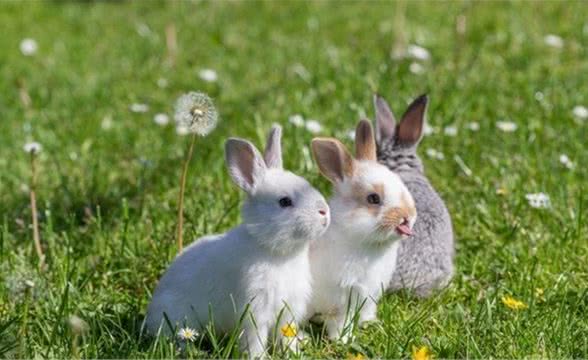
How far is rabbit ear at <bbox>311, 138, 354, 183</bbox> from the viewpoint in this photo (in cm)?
349

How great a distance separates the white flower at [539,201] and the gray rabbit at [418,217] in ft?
1.76

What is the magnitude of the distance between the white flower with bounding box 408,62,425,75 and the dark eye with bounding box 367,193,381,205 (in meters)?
3.12

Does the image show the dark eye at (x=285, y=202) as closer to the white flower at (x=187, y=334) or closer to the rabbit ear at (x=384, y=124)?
the white flower at (x=187, y=334)

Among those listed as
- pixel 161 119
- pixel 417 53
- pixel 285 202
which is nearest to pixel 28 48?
pixel 161 119

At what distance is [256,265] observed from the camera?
10.5 ft

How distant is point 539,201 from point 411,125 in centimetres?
71

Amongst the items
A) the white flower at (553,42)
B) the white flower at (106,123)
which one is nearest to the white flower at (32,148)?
the white flower at (106,123)

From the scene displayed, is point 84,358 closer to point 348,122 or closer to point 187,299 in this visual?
point 187,299

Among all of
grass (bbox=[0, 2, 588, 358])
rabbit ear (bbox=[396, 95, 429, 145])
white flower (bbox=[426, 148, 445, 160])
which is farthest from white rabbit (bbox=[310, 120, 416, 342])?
white flower (bbox=[426, 148, 445, 160])

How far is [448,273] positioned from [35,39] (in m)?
5.00

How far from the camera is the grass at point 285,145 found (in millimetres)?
3490

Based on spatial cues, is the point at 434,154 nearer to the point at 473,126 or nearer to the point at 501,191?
the point at 473,126

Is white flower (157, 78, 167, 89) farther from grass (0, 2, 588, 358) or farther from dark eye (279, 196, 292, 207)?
dark eye (279, 196, 292, 207)

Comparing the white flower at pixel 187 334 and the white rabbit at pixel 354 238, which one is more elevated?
the white rabbit at pixel 354 238
